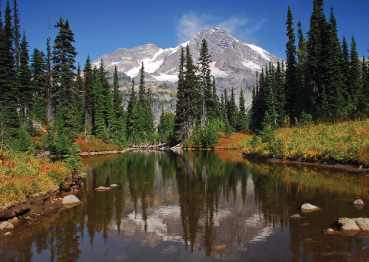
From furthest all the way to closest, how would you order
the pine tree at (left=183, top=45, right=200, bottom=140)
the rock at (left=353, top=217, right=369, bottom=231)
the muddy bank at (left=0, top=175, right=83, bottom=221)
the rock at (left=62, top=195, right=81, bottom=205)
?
1. the pine tree at (left=183, top=45, right=200, bottom=140)
2. the rock at (left=62, top=195, right=81, bottom=205)
3. the muddy bank at (left=0, top=175, right=83, bottom=221)
4. the rock at (left=353, top=217, right=369, bottom=231)

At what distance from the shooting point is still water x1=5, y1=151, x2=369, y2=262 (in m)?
7.73

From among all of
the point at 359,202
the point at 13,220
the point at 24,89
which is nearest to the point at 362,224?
the point at 359,202

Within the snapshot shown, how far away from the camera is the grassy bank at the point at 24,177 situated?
36.9ft

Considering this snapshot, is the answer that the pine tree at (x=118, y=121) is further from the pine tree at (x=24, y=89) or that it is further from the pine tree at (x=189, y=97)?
the pine tree at (x=24, y=89)

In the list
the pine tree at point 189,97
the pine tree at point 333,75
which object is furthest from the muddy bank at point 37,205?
the pine tree at point 189,97

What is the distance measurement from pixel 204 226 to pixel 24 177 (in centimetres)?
1012

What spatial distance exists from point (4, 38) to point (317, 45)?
200 ft

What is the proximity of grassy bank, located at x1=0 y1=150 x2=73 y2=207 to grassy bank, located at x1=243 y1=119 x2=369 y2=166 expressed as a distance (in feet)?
74.4

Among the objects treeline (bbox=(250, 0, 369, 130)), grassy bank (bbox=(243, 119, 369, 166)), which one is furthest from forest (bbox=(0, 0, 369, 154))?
grassy bank (bbox=(243, 119, 369, 166))

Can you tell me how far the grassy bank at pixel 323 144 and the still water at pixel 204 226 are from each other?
4.41 metres

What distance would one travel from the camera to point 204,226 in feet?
32.6

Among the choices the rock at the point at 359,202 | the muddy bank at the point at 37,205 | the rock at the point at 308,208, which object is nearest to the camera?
the muddy bank at the point at 37,205

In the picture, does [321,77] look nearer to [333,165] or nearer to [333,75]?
[333,75]

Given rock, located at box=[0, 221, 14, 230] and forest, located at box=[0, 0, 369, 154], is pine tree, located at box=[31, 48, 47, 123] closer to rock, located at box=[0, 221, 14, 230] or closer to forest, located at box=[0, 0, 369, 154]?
forest, located at box=[0, 0, 369, 154]
